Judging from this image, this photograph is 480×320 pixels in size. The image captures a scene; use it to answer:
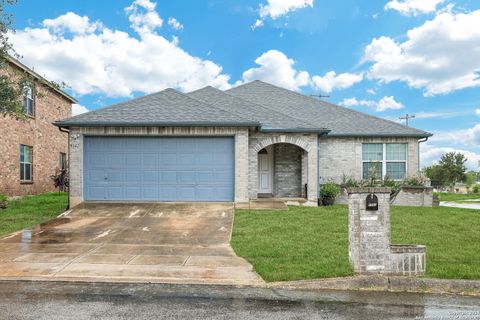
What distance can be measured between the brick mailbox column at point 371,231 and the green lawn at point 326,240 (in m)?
0.38

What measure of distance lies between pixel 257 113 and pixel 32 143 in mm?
12880

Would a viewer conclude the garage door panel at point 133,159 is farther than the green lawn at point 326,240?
Yes

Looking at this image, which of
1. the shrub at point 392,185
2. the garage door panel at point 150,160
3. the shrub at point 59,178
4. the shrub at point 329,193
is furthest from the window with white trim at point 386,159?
the shrub at point 59,178

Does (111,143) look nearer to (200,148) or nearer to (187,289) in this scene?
(200,148)

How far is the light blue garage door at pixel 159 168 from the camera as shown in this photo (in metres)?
15.4

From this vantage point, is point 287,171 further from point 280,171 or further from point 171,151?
point 171,151

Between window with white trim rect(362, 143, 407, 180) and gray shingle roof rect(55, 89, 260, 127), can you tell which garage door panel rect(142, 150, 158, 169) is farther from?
window with white trim rect(362, 143, 407, 180)

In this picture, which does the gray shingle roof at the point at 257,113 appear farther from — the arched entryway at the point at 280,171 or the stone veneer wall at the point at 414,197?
the stone veneer wall at the point at 414,197

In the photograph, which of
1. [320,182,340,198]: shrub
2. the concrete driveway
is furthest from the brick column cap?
[320,182,340,198]: shrub

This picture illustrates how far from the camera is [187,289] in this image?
648cm

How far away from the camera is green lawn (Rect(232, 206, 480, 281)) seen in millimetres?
7348

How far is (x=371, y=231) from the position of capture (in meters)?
7.05

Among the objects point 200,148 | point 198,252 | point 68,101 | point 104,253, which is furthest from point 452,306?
point 68,101

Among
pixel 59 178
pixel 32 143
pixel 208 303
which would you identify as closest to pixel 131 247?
pixel 208 303
